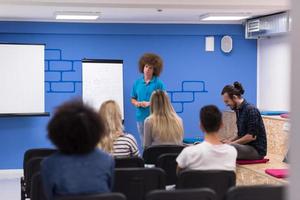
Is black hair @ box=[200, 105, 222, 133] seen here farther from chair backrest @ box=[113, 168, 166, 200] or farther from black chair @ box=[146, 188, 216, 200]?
black chair @ box=[146, 188, 216, 200]

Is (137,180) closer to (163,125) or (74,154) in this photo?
(74,154)

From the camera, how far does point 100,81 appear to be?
7.29 m

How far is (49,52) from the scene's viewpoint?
7375mm

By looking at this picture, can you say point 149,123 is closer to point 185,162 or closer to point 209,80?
point 185,162

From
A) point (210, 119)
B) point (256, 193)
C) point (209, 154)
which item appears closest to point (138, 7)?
point (210, 119)

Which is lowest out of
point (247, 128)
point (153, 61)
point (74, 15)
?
point (247, 128)

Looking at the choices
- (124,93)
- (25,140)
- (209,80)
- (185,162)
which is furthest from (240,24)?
(185,162)

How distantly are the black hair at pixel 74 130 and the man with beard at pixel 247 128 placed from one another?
2.68 m

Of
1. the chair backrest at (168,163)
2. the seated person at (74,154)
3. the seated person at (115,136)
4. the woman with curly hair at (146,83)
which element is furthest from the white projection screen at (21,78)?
the seated person at (74,154)

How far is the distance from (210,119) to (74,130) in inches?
49.4

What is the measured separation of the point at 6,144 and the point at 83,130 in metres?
5.22

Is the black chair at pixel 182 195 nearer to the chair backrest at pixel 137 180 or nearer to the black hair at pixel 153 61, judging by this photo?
the chair backrest at pixel 137 180

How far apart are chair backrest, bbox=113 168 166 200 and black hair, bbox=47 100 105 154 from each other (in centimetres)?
55

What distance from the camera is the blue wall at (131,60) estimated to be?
23.9ft
